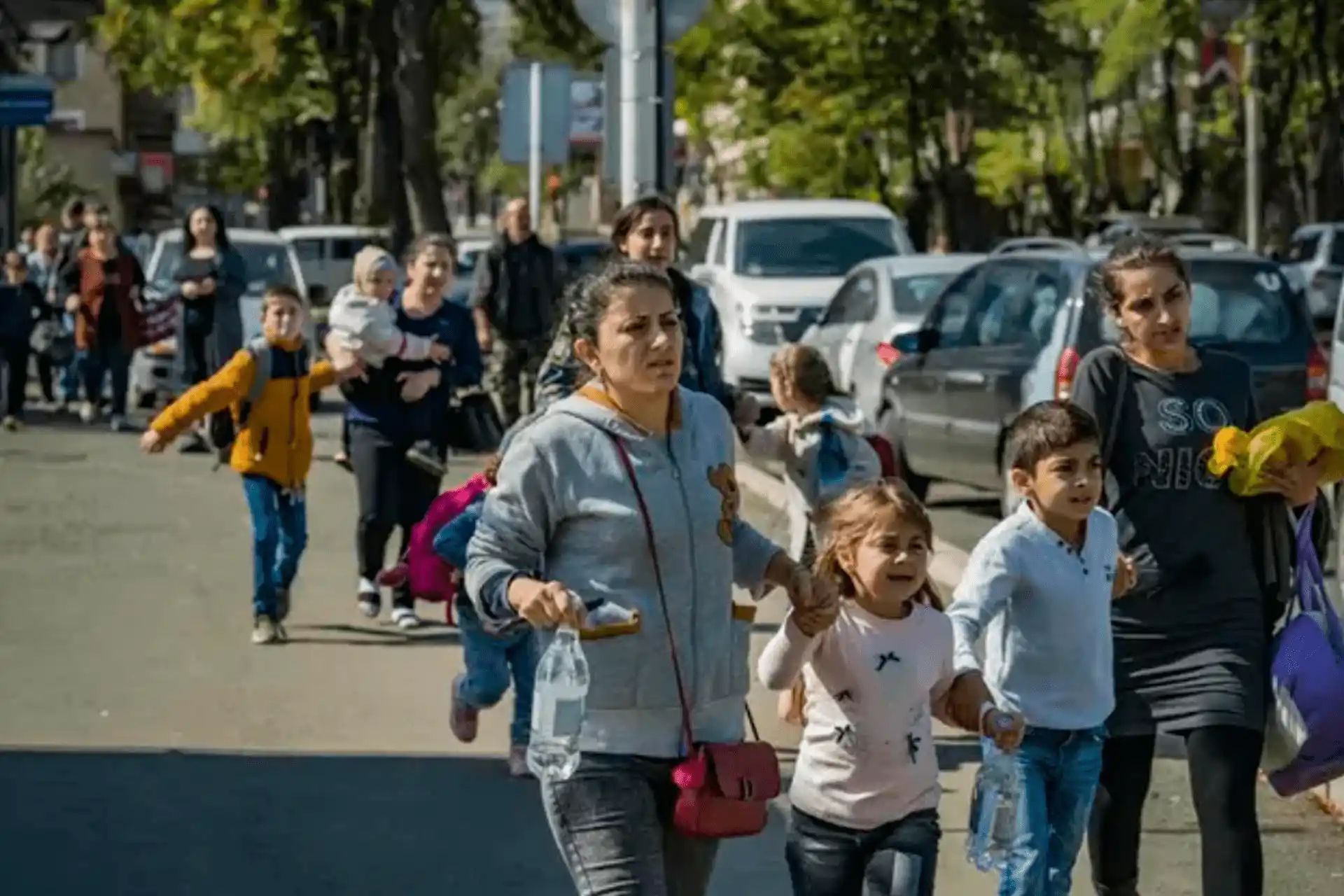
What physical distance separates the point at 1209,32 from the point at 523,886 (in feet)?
145

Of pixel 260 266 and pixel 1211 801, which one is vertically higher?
pixel 260 266

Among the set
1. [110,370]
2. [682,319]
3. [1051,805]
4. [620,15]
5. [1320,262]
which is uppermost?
[620,15]

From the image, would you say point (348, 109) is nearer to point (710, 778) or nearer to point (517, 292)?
point (517, 292)

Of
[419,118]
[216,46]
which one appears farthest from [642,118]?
[216,46]

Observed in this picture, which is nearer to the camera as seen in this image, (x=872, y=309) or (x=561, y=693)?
(x=561, y=693)

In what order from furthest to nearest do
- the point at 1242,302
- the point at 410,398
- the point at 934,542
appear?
the point at 1242,302 < the point at 410,398 < the point at 934,542

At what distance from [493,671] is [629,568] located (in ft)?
13.6

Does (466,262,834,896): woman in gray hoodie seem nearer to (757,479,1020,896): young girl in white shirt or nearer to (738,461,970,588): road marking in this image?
(757,479,1020,896): young girl in white shirt

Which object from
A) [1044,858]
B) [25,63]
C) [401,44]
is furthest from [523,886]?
[25,63]

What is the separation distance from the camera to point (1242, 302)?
53.4 feet

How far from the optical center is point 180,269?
22.3m

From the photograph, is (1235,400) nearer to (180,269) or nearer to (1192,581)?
(1192,581)

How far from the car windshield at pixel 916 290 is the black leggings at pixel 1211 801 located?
14140 mm

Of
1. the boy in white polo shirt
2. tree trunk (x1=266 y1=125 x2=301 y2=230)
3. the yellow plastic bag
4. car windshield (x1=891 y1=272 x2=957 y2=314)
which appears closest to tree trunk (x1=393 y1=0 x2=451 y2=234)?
car windshield (x1=891 y1=272 x2=957 y2=314)
